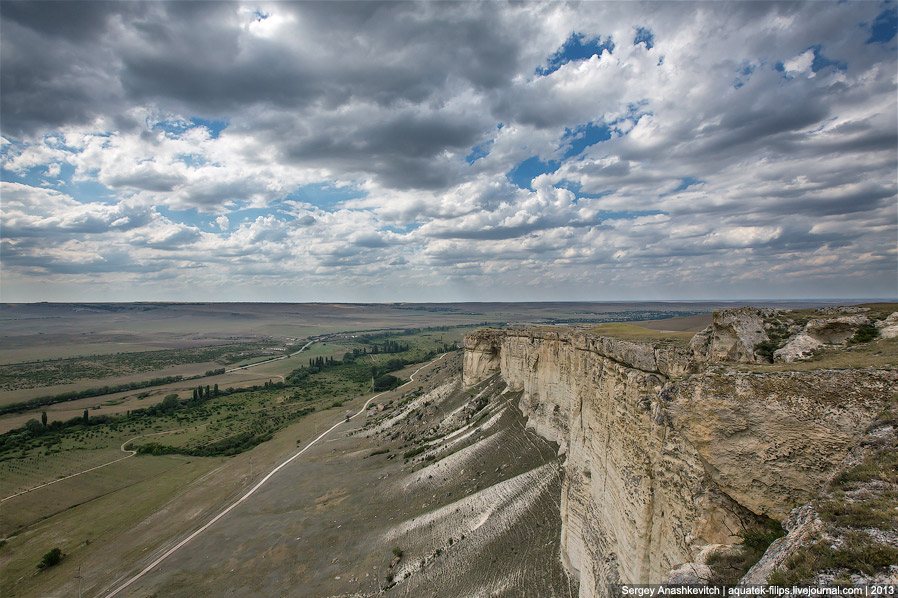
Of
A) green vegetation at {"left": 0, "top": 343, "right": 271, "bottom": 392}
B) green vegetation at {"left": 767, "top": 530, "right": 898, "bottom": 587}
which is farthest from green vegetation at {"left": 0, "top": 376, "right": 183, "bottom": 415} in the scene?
green vegetation at {"left": 767, "top": 530, "right": 898, "bottom": 587}

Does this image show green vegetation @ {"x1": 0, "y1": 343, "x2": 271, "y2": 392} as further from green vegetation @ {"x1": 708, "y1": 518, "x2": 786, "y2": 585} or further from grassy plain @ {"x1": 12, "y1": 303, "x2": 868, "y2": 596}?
green vegetation @ {"x1": 708, "y1": 518, "x2": 786, "y2": 585}

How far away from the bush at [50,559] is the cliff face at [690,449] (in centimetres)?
4551

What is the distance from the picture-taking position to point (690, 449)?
31.1 feet

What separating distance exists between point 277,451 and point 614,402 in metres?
58.1

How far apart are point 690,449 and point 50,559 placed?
5261 cm

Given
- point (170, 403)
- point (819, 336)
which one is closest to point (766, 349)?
point (819, 336)

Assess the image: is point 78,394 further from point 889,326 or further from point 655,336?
point 889,326

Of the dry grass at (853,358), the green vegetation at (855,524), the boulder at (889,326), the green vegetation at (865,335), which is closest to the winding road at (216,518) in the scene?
the green vegetation at (855,524)

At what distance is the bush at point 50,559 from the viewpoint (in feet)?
113

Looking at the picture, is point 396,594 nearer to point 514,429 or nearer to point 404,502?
point 404,502

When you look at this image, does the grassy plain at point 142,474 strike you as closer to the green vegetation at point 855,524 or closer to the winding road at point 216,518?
the winding road at point 216,518

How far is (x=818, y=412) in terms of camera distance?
7.72 metres

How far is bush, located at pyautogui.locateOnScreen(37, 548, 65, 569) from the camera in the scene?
34.5 meters

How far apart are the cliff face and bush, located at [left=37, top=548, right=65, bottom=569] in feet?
149
